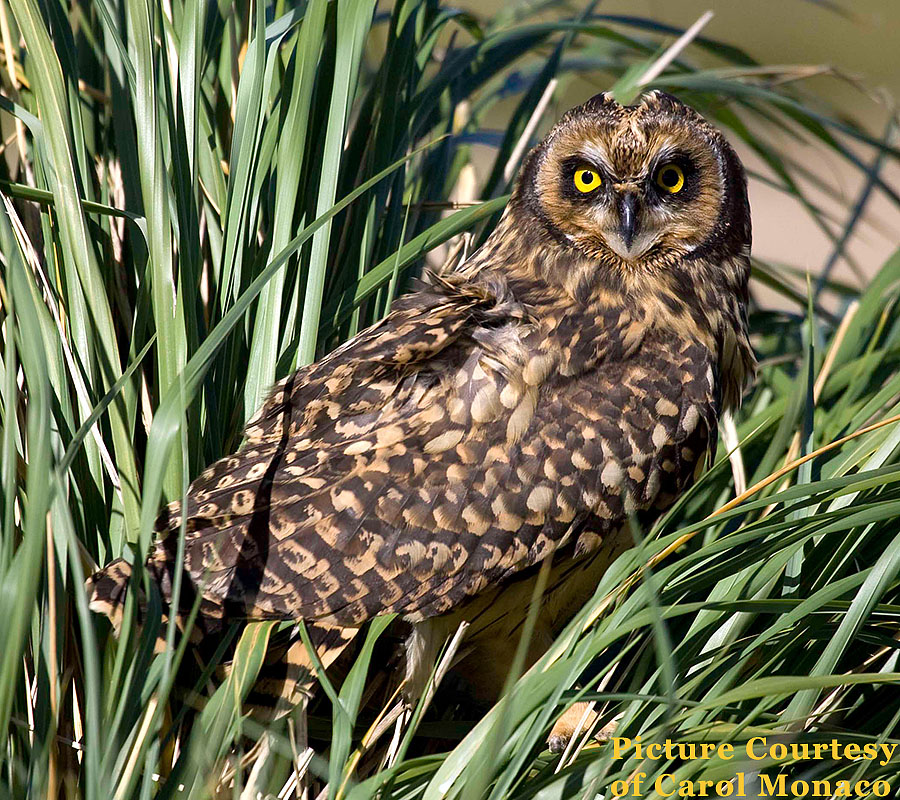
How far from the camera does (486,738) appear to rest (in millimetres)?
1454

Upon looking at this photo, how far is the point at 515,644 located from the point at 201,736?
88cm

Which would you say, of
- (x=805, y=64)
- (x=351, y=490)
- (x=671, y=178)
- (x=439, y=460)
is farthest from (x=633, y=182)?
(x=805, y=64)

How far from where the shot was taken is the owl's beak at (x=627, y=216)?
2.30 m

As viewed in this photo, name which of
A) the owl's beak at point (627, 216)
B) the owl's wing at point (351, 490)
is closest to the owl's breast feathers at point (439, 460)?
the owl's wing at point (351, 490)

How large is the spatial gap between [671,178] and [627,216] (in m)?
0.17

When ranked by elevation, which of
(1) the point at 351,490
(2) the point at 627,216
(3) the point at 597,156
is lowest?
(1) the point at 351,490

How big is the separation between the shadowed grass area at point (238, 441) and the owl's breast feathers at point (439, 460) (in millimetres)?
103

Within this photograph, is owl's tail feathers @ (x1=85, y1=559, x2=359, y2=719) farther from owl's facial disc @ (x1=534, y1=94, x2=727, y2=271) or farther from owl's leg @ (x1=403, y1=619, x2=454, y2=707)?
owl's facial disc @ (x1=534, y1=94, x2=727, y2=271)

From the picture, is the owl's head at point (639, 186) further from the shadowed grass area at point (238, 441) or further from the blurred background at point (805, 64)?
the blurred background at point (805, 64)

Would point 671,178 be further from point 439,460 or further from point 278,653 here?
point 278,653

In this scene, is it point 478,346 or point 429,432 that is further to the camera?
point 478,346

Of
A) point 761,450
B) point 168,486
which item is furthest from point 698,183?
point 168,486

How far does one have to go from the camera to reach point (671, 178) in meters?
2.37

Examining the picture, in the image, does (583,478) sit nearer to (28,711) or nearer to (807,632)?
(807,632)
